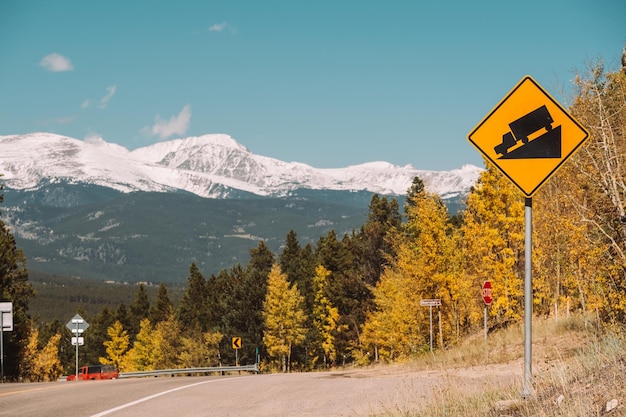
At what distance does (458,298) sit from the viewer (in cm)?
3797

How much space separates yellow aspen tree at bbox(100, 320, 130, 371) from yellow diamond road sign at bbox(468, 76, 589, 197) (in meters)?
100

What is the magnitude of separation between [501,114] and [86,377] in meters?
48.7

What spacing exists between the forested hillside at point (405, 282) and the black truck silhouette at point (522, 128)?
6.00 metres

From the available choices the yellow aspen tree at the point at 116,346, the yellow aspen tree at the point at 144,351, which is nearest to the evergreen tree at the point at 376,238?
the yellow aspen tree at the point at 144,351

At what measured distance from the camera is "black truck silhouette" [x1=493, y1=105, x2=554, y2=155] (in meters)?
A: 7.97

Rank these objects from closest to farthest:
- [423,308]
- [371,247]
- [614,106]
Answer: [614,106] < [423,308] < [371,247]

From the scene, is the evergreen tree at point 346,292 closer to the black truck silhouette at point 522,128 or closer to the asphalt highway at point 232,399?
the asphalt highway at point 232,399

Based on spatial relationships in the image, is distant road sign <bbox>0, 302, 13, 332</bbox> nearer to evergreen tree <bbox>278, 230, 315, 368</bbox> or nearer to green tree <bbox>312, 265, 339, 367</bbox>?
evergreen tree <bbox>278, 230, 315, 368</bbox>

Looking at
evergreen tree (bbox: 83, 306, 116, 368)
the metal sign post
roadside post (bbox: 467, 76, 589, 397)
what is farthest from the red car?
evergreen tree (bbox: 83, 306, 116, 368)

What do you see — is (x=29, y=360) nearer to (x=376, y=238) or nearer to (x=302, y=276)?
(x=302, y=276)

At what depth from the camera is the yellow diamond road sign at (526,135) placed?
25.8ft

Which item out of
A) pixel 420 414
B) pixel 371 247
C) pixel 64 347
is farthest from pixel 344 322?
pixel 64 347

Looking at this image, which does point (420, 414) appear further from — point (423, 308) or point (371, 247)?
point (371, 247)

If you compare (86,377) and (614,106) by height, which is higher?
(614,106)
